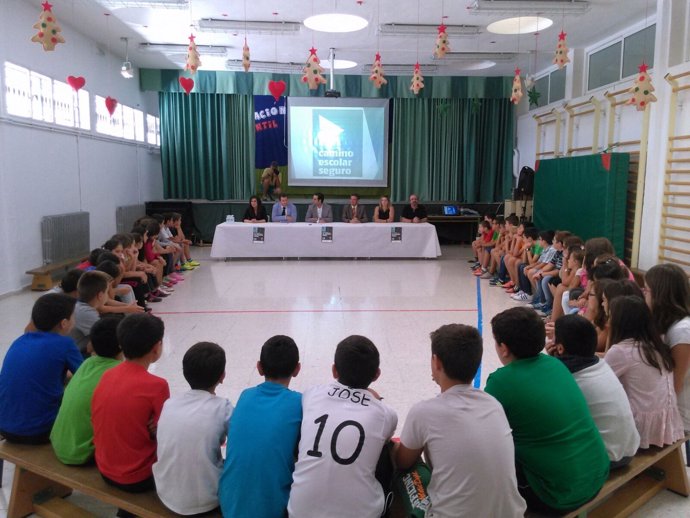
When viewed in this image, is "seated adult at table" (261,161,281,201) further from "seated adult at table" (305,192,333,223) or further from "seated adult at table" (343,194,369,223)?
"seated adult at table" (343,194,369,223)

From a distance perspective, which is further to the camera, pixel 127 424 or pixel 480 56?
pixel 480 56

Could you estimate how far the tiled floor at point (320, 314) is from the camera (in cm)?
365

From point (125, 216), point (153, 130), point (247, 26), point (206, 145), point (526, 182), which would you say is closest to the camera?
point (247, 26)

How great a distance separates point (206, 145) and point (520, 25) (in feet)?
21.7

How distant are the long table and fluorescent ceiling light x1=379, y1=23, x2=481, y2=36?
286 centimetres

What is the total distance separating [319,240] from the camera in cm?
871

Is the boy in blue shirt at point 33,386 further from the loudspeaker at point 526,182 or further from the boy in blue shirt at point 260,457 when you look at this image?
the loudspeaker at point 526,182

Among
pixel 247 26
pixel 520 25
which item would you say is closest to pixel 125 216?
pixel 247 26

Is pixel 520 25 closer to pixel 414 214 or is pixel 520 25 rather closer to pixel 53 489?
pixel 414 214

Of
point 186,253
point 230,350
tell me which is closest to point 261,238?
point 186,253

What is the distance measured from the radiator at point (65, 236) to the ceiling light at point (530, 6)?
586 centimetres

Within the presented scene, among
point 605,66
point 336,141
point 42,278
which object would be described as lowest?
point 42,278

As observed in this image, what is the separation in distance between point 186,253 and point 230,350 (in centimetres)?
438

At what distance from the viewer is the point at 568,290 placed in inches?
178
